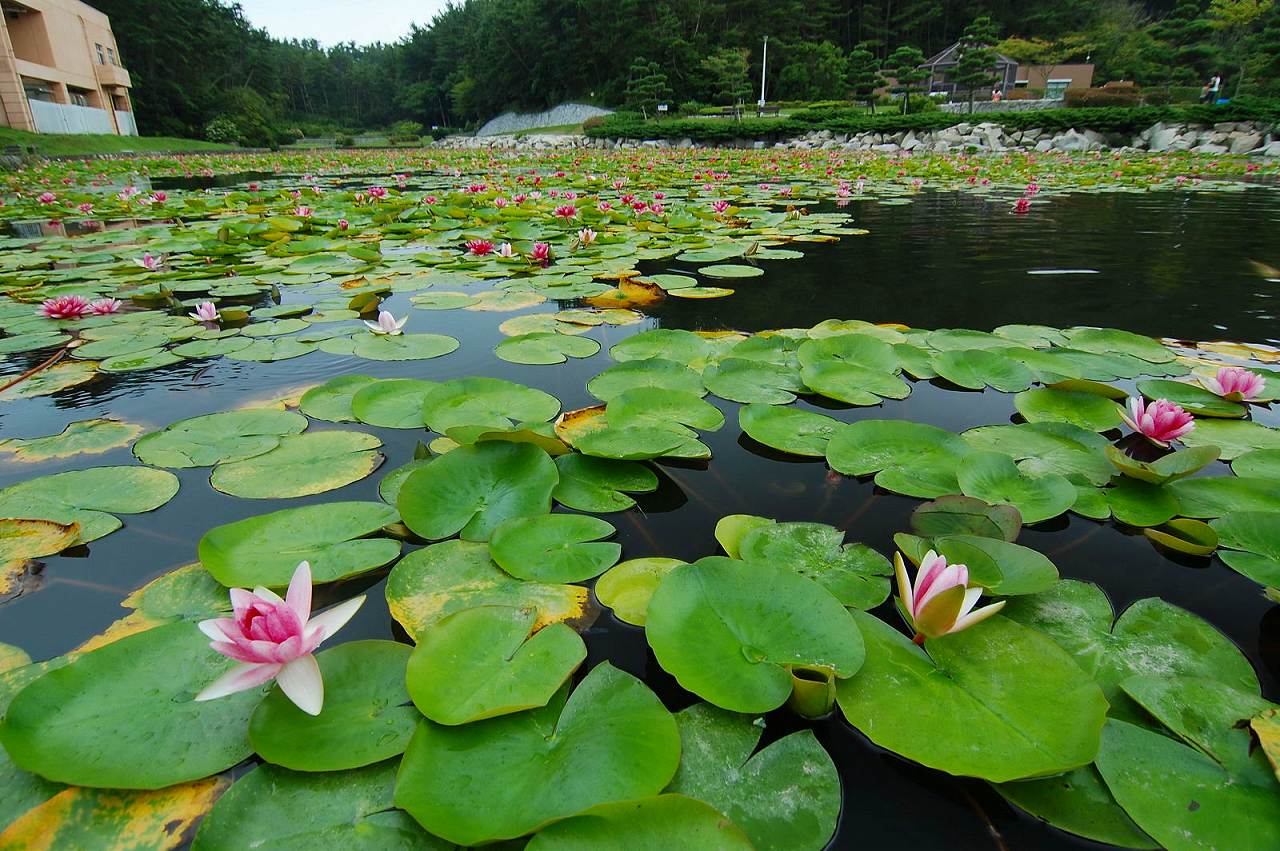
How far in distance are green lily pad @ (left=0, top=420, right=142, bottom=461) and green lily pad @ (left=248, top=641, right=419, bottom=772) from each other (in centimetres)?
105

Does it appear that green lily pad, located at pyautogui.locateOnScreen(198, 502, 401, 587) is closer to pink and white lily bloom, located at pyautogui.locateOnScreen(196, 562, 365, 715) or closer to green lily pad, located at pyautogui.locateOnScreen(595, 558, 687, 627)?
pink and white lily bloom, located at pyautogui.locateOnScreen(196, 562, 365, 715)

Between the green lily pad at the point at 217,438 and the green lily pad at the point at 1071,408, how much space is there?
1.74m

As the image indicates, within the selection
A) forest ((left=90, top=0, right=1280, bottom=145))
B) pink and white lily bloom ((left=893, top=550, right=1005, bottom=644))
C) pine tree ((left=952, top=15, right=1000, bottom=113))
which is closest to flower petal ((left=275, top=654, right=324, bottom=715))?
pink and white lily bloom ((left=893, top=550, right=1005, bottom=644))

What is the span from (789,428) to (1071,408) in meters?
0.70

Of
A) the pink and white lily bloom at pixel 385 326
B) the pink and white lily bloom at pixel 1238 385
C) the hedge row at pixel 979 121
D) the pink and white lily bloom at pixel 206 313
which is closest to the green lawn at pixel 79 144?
the hedge row at pixel 979 121

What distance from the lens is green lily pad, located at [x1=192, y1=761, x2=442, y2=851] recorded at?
1.88 feet

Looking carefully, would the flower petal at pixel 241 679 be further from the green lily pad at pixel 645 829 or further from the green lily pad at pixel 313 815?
the green lily pad at pixel 645 829

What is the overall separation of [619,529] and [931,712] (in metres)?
0.57

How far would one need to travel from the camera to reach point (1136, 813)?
582 mm

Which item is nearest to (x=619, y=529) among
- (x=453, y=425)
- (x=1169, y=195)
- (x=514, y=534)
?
(x=514, y=534)

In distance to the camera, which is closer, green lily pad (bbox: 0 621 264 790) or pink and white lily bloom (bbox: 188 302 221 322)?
green lily pad (bbox: 0 621 264 790)

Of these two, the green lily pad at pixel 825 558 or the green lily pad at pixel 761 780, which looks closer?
the green lily pad at pixel 761 780

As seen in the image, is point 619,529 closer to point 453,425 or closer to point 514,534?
point 514,534

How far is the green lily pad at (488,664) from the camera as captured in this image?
67cm
